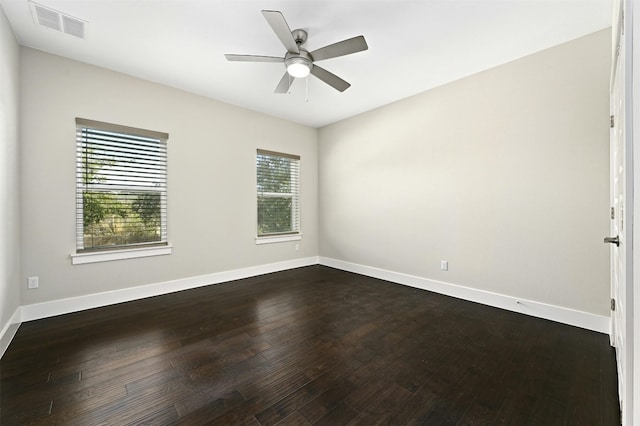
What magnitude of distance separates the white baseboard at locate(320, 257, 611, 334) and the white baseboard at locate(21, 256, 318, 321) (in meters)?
2.04

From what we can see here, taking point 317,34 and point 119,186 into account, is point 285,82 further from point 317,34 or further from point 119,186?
point 119,186

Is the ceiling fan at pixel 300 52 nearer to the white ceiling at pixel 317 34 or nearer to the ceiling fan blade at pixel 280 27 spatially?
the ceiling fan blade at pixel 280 27

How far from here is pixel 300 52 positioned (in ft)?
7.79

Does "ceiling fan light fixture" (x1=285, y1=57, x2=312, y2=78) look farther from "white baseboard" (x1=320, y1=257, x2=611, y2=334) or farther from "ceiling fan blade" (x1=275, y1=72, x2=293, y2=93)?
"white baseboard" (x1=320, y1=257, x2=611, y2=334)

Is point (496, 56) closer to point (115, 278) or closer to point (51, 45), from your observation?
point (51, 45)

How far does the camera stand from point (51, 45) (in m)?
2.67

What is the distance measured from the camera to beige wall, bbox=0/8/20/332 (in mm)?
2168

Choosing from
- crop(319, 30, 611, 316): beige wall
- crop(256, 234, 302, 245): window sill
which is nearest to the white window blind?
crop(256, 234, 302, 245): window sill

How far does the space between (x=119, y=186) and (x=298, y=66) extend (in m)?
2.59

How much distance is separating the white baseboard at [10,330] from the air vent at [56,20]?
8.71 feet

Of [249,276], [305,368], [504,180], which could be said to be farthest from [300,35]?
[249,276]

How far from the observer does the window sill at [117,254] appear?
9.66 ft

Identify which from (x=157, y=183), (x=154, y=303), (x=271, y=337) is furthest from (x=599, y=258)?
(x=157, y=183)

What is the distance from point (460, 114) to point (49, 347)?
4.78 meters
